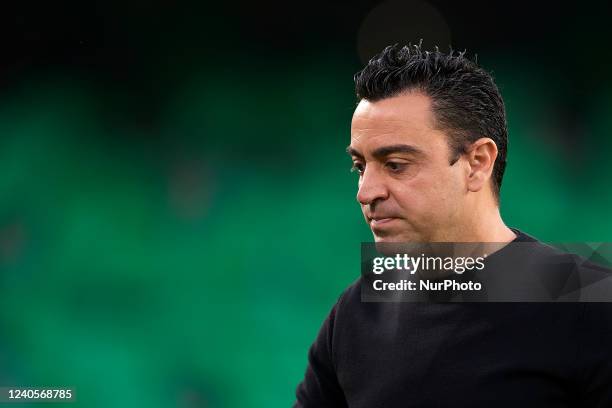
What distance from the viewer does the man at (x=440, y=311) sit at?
1.05m

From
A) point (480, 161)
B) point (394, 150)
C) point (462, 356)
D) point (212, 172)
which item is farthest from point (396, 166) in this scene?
point (212, 172)

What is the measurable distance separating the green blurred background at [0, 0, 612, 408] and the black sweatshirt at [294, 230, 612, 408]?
209 cm

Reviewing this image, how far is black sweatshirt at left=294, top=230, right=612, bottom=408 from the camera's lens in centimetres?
103

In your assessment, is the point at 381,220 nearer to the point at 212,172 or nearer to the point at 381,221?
A: the point at 381,221

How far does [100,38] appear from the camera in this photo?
3514 mm

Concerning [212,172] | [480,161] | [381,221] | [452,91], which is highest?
[212,172]

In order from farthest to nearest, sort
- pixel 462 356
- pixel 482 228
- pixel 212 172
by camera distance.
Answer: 1. pixel 212 172
2. pixel 482 228
3. pixel 462 356

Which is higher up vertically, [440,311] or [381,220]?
[381,220]

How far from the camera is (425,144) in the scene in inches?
46.4

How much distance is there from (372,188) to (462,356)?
27cm

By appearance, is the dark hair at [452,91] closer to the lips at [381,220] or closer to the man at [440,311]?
the man at [440,311]

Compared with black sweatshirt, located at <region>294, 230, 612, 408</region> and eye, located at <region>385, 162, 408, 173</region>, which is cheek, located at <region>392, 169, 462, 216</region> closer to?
eye, located at <region>385, 162, 408, 173</region>

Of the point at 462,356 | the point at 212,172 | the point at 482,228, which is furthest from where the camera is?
the point at 212,172

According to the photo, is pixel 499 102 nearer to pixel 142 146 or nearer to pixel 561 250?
pixel 561 250
